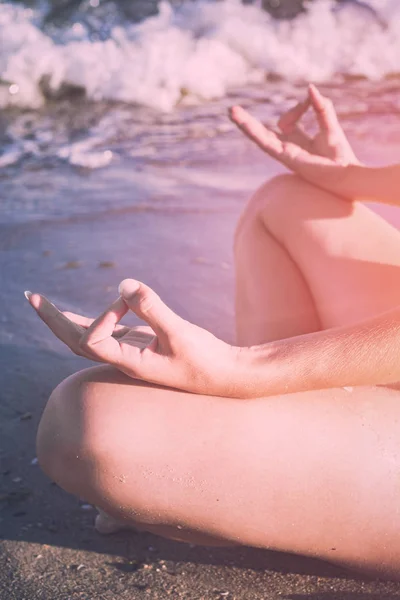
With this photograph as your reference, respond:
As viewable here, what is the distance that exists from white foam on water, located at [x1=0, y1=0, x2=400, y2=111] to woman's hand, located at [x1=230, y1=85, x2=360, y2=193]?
3.91 metres

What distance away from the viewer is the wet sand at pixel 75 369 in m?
1.35

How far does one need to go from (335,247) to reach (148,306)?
0.62m

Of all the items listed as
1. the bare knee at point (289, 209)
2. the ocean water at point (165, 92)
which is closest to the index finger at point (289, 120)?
the bare knee at point (289, 209)

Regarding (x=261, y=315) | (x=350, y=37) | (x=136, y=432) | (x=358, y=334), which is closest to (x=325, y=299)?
(x=261, y=315)

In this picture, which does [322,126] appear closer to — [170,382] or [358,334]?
[358,334]

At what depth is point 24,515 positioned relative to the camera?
5.08ft

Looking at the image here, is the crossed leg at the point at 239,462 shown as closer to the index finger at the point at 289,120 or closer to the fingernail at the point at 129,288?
the fingernail at the point at 129,288

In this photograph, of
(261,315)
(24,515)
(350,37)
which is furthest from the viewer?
(350,37)

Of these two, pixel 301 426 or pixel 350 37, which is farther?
pixel 350 37

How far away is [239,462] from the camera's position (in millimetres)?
1167

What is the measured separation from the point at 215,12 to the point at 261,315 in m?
6.70

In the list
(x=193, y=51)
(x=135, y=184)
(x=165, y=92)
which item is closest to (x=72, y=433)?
(x=135, y=184)

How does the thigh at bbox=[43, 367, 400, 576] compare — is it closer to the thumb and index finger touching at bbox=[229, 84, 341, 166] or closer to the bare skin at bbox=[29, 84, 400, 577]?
the bare skin at bbox=[29, 84, 400, 577]

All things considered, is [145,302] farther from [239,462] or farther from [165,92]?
[165,92]
